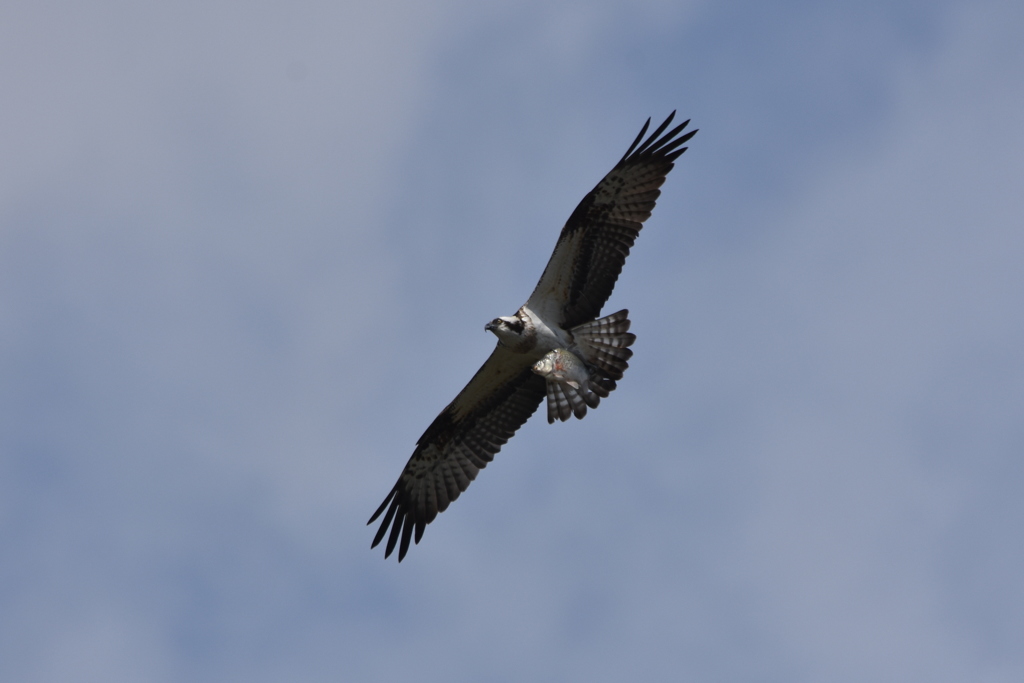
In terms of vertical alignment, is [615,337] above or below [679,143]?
below

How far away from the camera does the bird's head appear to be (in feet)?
49.2

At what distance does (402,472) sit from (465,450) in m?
0.87

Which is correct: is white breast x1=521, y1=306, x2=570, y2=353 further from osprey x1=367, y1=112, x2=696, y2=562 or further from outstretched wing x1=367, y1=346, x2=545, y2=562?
outstretched wing x1=367, y1=346, x2=545, y2=562

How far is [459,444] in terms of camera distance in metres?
16.4

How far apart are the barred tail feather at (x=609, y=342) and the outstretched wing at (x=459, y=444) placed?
98cm

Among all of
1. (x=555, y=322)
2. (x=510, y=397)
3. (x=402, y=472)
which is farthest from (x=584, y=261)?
(x=402, y=472)

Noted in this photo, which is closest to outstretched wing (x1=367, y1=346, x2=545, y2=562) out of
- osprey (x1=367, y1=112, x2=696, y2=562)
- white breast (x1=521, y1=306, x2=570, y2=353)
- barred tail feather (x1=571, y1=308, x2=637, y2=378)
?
osprey (x1=367, y1=112, x2=696, y2=562)

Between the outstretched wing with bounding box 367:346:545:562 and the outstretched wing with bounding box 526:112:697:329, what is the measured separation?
121cm

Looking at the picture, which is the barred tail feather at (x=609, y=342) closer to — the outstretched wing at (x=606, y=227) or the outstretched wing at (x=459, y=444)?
the outstretched wing at (x=606, y=227)

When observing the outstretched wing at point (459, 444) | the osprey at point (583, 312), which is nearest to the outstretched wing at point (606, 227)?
the osprey at point (583, 312)

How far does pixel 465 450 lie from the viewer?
16.4 metres

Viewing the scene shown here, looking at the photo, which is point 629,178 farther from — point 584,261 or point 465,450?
point 465,450

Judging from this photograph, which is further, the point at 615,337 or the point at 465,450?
the point at 465,450

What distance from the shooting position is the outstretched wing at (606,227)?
1488 centimetres
